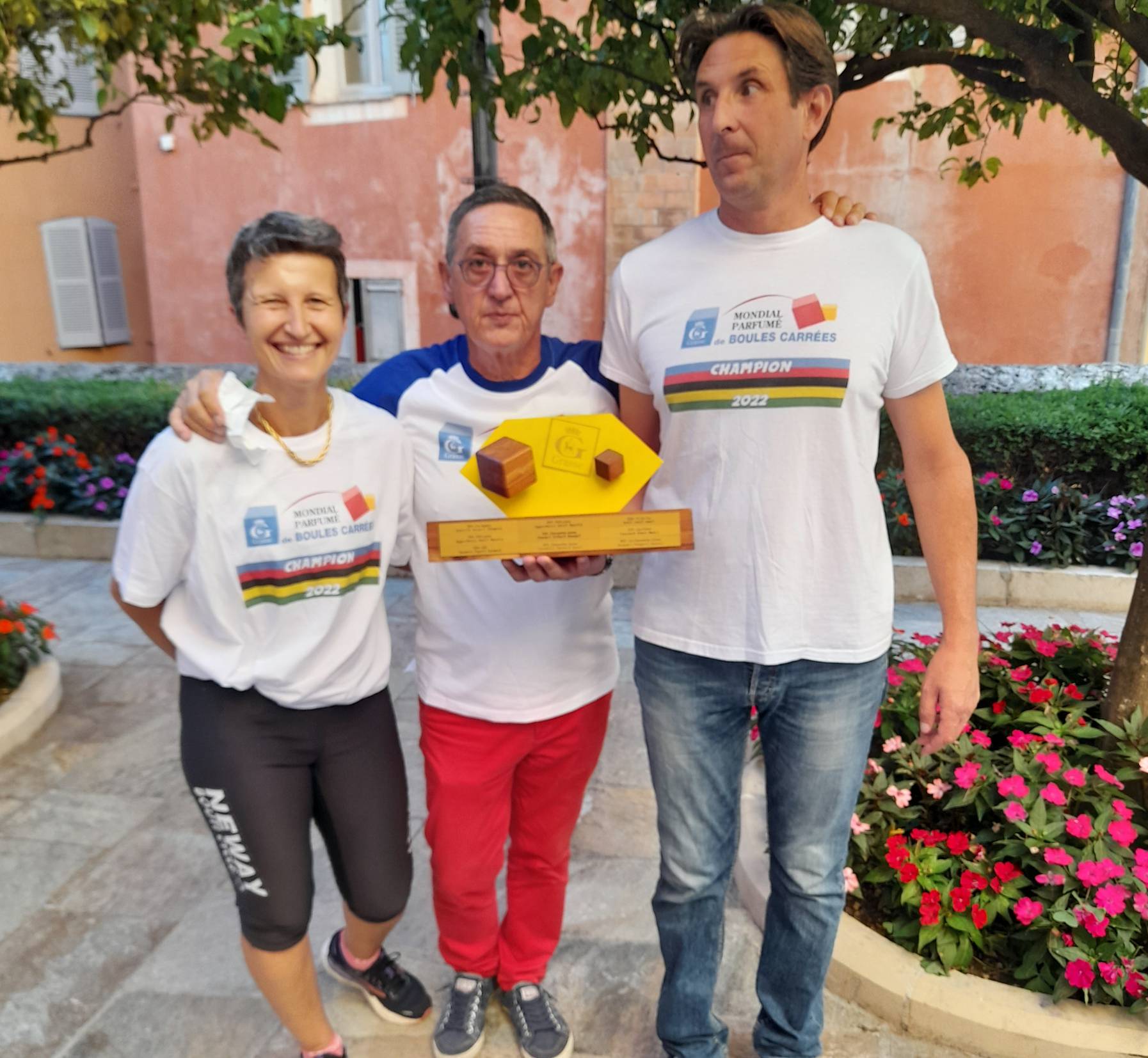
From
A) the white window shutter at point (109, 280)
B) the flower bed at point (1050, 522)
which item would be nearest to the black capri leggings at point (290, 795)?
the flower bed at point (1050, 522)

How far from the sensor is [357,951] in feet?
7.87

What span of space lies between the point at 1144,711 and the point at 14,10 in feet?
13.6

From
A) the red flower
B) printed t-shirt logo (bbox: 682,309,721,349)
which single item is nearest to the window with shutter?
printed t-shirt logo (bbox: 682,309,721,349)

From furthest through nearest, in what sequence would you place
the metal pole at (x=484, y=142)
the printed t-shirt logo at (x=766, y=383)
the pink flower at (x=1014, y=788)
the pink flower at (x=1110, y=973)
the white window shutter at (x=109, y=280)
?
the white window shutter at (x=109, y=280) → the metal pole at (x=484, y=142) → the pink flower at (x=1014, y=788) → the pink flower at (x=1110, y=973) → the printed t-shirt logo at (x=766, y=383)

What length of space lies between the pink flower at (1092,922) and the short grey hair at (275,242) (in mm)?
2265

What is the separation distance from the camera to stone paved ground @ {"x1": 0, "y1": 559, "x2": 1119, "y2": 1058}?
2428mm

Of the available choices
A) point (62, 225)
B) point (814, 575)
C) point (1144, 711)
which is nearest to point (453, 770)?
point (814, 575)

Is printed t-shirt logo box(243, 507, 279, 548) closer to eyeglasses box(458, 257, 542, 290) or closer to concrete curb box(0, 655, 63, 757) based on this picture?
eyeglasses box(458, 257, 542, 290)

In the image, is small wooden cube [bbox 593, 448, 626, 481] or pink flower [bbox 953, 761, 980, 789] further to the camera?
pink flower [bbox 953, 761, 980, 789]

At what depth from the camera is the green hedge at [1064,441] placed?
5.53 metres

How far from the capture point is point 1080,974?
222 centimetres

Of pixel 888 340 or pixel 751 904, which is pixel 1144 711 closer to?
pixel 751 904

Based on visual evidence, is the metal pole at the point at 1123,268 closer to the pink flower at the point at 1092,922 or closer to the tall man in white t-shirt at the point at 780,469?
the pink flower at the point at 1092,922

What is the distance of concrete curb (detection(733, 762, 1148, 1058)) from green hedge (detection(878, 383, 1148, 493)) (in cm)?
373
